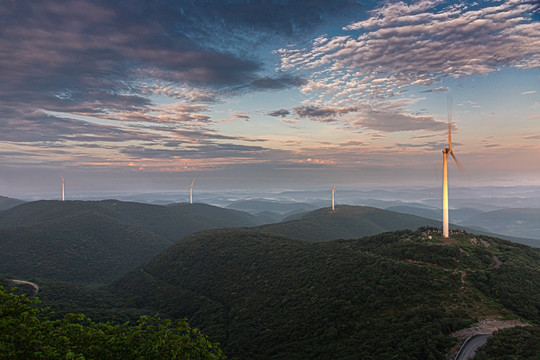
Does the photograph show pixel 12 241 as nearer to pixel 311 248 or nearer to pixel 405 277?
pixel 311 248

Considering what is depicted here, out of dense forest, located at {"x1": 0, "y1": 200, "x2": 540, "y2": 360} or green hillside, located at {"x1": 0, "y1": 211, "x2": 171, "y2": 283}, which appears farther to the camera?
green hillside, located at {"x1": 0, "y1": 211, "x2": 171, "y2": 283}

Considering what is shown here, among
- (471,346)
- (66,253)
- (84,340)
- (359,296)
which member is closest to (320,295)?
(359,296)

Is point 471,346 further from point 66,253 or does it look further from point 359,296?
point 66,253

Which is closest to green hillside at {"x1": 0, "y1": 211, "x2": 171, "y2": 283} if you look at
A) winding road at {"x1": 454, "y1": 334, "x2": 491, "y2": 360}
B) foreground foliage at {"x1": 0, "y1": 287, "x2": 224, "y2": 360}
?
foreground foliage at {"x1": 0, "y1": 287, "x2": 224, "y2": 360}

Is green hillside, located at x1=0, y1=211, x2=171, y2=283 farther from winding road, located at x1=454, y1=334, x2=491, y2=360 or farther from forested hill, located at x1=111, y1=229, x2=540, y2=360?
winding road, located at x1=454, y1=334, x2=491, y2=360

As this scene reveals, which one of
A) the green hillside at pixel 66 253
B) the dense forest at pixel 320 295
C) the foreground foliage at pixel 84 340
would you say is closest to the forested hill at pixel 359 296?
the dense forest at pixel 320 295

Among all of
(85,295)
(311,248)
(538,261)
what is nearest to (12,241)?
(85,295)
